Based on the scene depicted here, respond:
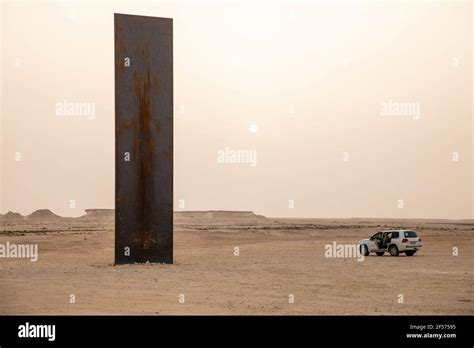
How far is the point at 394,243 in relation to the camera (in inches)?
1264

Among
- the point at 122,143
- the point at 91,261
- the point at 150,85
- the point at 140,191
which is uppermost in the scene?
the point at 150,85

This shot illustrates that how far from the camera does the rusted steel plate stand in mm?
24766

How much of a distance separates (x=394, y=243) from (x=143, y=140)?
46.3ft

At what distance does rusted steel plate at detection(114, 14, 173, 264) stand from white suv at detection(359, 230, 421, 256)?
40.0 ft

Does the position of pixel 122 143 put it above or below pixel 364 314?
above

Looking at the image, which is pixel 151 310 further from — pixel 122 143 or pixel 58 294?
pixel 122 143

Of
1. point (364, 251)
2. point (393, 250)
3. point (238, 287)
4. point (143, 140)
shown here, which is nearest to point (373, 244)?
point (364, 251)

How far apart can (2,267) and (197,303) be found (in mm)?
11998

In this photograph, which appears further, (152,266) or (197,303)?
(152,266)

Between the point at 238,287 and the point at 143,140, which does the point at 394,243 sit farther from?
the point at 238,287

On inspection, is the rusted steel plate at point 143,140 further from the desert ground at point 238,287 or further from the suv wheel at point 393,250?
the suv wheel at point 393,250

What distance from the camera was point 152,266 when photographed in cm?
2420

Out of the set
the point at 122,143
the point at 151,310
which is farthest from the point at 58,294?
the point at 122,143

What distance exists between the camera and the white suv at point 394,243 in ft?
105
